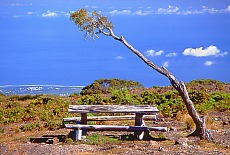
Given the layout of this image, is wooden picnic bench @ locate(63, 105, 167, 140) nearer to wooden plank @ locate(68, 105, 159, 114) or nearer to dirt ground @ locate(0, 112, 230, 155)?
wooden plank @ locate(68, 105, 159, 114)

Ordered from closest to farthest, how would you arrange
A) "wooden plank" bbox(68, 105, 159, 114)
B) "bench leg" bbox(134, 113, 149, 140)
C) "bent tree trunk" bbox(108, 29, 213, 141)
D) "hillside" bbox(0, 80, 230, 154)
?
A: "hillside" bbox(0, 80, 230, 154) < "bent tree trunk" bbox(108, 29, 213, 141) < "bench leg" bbox(134, 113, 149, 140) < "wooden plank" bbox(68, 105, 159, 114)

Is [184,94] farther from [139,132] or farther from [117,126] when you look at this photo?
[117,126]

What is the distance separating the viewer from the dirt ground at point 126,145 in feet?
38.9

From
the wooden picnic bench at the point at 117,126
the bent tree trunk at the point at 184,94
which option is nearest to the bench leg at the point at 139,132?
the wooden picnic bench at the point at 117,126

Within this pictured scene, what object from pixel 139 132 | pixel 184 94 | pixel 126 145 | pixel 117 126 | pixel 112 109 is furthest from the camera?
pixel 112 109

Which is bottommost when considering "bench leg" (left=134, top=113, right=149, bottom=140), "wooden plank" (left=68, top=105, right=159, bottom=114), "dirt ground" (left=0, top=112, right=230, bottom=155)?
"dirt ground" (left=0, top=112, right=230, bottom=155)

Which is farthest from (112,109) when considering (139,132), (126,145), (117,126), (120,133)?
(126,145)

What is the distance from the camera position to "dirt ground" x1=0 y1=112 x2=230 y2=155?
11.8 metres

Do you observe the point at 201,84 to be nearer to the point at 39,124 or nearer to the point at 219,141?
the point at 39,124

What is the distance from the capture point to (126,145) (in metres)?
13.0

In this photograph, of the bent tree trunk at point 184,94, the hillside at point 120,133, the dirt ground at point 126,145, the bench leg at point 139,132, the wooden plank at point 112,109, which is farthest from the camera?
the wooden plank at point 112,109

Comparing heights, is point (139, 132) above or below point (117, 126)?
below

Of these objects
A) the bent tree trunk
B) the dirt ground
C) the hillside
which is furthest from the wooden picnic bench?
the bent tree trunk

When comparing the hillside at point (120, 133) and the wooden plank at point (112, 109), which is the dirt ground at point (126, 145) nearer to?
the hillside at point (120, 133)
